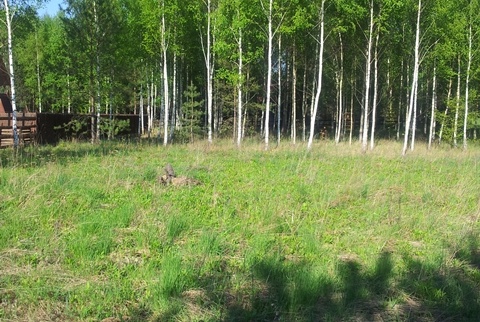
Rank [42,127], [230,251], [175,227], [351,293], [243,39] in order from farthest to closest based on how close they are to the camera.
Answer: [243,39] → [42,127] → [175,227] → [230,251] → [351,293]

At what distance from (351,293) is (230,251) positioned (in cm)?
160

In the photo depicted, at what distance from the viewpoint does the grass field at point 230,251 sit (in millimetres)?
3977

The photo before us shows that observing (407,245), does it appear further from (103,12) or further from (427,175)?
(103,12)

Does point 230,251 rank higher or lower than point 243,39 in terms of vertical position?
lower

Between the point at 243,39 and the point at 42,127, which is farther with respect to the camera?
the point at 243,39

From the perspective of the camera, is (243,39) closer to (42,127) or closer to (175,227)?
(42,127)

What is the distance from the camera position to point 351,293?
4.36m

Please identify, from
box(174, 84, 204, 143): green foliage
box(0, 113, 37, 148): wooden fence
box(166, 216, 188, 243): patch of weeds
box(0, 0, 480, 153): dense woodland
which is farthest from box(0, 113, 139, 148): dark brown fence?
box(166, 216, 188, 243): patch of weeds

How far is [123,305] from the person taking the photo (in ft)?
12.8

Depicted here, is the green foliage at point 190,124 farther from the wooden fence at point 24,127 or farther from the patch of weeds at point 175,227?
the patch of weeds at point 175,227

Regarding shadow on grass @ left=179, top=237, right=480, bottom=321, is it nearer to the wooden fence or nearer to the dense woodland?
the dense woodland

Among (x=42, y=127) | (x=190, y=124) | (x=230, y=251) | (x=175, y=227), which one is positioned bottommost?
(x=230, y=251)

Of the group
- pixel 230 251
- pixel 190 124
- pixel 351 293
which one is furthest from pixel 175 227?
pixel 190 124

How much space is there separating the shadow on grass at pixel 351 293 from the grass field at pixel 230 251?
0.05ft
